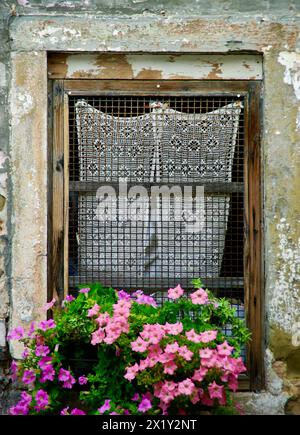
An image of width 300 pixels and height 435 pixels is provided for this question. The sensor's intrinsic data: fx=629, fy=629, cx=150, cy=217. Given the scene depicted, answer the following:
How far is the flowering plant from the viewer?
9.47 feet

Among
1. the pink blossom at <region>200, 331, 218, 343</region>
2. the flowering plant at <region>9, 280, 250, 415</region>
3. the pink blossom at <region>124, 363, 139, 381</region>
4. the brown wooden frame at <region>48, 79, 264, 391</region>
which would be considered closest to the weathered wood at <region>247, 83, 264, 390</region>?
the brown wooden frame at <region>48, 79, 264, 391</region>

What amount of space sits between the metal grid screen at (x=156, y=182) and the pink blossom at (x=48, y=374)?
683 millimetres

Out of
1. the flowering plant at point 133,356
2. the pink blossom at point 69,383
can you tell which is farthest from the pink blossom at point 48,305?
the pink blossom at point 69,383

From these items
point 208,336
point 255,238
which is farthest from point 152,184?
point 208,336

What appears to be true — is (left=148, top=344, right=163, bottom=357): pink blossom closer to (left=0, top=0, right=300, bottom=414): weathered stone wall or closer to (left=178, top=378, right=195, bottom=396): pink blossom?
(left=178, top=378, right=195, bottom=396): pink blossom

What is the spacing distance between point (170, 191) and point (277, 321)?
0.97m

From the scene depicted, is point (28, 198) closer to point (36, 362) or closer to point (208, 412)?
point (36, 362)

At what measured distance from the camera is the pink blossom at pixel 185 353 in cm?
284

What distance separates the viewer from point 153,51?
359 centimetres

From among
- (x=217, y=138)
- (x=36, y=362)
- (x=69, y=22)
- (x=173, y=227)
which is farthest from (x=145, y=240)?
(x=69, y=22)

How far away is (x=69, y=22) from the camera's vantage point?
3.58m

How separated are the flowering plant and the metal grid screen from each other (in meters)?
0.41

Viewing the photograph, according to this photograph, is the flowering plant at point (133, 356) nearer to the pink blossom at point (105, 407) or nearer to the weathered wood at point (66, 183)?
the pink blossom at point (105, 407)

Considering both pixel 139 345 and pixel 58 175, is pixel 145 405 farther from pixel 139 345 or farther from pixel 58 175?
pixel 58 175
